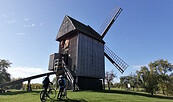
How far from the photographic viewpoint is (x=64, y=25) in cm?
2236

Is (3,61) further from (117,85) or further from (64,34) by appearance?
(117,85)

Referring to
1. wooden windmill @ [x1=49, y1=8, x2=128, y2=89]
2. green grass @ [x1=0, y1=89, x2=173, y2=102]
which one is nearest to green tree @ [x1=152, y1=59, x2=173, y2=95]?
wooden windmill @ [x1=49, y1=8, x2=128, y2=89]

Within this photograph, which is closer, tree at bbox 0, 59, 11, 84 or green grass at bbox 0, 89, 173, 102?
green grass at bbox 0, 89, 173, 102

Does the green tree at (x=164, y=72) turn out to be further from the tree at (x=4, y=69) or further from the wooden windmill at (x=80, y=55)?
the tree at (x=4, y=69)

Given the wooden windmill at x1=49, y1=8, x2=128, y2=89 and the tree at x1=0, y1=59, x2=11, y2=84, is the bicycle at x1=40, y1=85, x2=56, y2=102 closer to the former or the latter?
the wooden windmill at x1=49, y1=8, x2=128, y2=89

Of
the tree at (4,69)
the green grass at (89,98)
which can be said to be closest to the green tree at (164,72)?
the green grass at (89,98)

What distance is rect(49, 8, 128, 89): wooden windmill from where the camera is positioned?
1878 centimetres

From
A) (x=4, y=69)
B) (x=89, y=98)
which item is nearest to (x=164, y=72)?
(x=89, y=98)

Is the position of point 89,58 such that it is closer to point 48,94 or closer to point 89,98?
point 89,98

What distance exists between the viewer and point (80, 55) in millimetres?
18891

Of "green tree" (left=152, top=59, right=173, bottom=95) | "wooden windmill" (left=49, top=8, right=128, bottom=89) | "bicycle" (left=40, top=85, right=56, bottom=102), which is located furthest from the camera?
"green tree" (left=152, top=59, right=173, bottom=95)

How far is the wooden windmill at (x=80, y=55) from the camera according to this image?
1878 centimetres

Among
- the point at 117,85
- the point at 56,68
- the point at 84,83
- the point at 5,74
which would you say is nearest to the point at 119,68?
the point at 84,83

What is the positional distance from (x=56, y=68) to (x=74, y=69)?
2.82 metres
